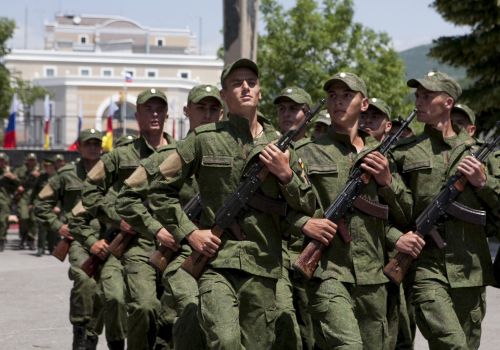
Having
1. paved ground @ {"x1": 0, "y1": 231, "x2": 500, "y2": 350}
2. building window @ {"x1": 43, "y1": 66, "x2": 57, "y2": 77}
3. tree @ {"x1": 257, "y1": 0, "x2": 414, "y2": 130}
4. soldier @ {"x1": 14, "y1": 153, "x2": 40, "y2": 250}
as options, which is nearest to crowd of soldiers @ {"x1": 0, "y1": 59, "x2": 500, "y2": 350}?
paved ground @ {"x1": 0, "y1": 231, "x2": 500, "y2": 350}

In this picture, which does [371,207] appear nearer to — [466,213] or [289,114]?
[466,213]

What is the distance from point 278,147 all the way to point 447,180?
1587mm

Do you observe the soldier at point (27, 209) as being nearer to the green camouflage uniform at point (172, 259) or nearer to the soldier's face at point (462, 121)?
the green camouflage uniform at point (172, 259)

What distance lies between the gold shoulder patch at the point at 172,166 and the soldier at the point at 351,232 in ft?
3.06

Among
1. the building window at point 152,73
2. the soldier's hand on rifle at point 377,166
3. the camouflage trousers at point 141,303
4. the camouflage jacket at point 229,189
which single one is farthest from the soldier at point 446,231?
the building window at point 152,73

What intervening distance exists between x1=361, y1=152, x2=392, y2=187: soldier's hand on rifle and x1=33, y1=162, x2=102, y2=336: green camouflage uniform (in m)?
3.76

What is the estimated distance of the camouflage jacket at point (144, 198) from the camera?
257 inches

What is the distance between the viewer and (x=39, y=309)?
10.9 m

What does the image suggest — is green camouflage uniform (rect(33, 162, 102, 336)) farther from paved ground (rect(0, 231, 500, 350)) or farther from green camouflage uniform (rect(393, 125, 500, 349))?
green camouflage uniform (rect(393, 125, 500, 349))

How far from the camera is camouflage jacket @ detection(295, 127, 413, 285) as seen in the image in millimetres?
5508

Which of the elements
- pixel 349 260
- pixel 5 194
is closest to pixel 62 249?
pixel 349 260

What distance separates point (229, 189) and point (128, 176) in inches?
107

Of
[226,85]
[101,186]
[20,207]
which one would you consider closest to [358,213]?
[226,85]

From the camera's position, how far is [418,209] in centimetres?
605
